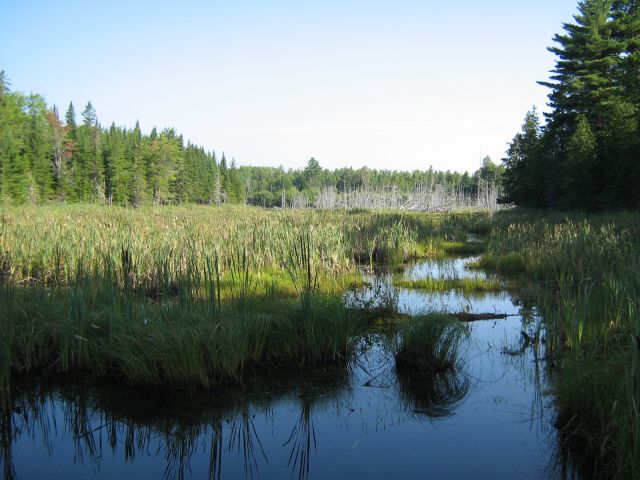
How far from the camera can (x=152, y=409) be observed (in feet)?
14.6

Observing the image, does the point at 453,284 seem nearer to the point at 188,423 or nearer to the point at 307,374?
the point at 307,374

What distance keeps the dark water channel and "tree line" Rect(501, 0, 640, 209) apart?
20.6 m

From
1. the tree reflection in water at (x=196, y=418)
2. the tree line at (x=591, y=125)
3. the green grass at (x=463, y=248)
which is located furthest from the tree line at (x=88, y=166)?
the tree reflection in water at (x=196, y=418)

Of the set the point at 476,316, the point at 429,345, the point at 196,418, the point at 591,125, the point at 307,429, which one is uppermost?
the point at 591,125

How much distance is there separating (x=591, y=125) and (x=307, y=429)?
103 feet

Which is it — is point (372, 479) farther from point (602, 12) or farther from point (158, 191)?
point (158, 191)

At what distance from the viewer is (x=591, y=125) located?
29375 millimetres

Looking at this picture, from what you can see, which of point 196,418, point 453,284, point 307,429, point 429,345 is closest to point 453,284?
point 453,284

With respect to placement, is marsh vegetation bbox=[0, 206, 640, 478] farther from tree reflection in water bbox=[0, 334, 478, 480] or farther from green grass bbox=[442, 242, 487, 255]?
green grass bbox=[442, 242, 487, 255]

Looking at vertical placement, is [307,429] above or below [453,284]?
below

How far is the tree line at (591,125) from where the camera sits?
23016mm

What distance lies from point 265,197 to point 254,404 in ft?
342

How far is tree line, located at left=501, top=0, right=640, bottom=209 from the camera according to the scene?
906 inches

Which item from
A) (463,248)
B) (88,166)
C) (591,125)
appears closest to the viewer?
(463,248)
